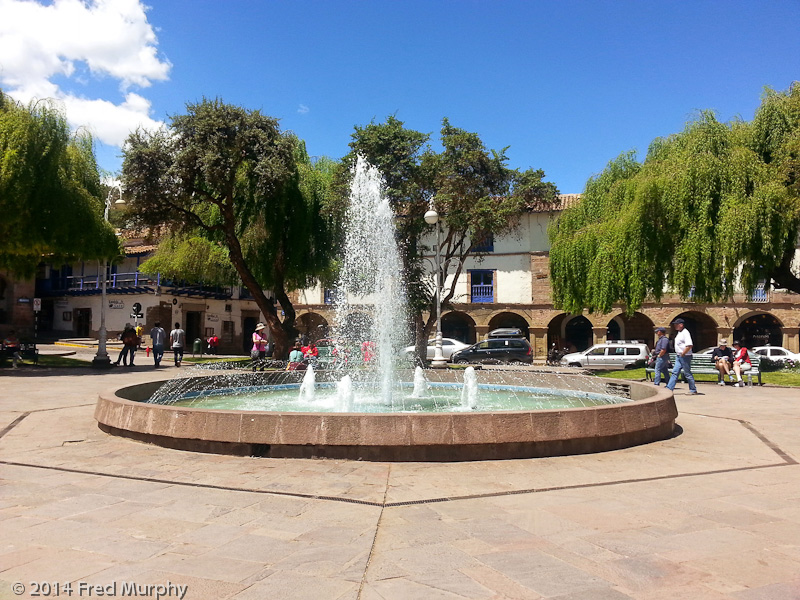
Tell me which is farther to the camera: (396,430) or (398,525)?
(396,430)

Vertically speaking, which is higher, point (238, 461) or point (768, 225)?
point (768, 225)

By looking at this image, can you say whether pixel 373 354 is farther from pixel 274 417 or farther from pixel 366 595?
pixel 366 595

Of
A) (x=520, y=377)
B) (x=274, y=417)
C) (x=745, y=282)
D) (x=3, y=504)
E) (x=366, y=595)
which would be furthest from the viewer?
(x=745, y=282)

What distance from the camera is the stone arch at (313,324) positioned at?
37688mm

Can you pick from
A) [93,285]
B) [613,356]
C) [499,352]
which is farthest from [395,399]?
[93,285]

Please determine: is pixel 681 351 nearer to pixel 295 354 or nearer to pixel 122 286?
pixel 295 354

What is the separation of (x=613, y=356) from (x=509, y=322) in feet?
33.7

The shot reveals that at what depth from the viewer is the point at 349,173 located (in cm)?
2475

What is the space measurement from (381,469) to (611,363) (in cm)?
2203

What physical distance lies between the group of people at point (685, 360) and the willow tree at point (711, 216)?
101 inches

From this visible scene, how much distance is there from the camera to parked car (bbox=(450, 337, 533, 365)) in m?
26.1

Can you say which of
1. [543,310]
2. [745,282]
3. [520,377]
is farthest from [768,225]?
[543,310]

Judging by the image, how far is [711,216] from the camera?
1734cm

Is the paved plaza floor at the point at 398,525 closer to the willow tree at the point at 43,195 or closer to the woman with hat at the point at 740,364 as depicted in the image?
the woman with hat at the point at 740,364
